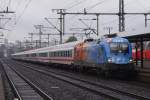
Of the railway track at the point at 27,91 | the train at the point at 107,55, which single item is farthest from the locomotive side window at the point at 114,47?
the railway track at the point at 27,91

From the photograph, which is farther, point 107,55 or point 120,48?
point 120,48

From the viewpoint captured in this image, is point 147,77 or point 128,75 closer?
point 147,77

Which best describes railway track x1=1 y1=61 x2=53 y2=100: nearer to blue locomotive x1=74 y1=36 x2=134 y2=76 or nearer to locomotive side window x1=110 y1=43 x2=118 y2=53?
blue locomotive x1=74 y1=36 x2=134 y2=76

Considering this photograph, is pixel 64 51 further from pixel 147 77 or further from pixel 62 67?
pixel 147 77

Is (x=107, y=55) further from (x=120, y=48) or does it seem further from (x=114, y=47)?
(x=120, y=48)

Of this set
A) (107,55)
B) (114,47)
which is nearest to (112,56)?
(107,55)

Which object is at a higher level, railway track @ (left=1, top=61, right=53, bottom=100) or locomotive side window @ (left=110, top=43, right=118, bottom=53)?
locomotive side window @ (left=110, top=43, right=118, bottom=53)

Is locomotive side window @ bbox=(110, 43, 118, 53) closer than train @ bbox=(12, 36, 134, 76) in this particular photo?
No

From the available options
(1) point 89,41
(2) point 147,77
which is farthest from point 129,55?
(1) point 89,41

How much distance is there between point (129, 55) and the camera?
30.3m

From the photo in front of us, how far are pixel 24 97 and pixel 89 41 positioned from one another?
59.9ft

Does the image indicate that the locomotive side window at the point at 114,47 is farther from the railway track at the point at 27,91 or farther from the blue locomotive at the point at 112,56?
the railway track at the point at 27,91

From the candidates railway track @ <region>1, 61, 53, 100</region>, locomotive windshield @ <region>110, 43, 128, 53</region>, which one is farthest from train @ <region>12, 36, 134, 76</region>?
railway track @ <region>1, 61, 53, 100</region>

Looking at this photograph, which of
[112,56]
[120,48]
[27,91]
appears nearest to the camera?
[27,91]
